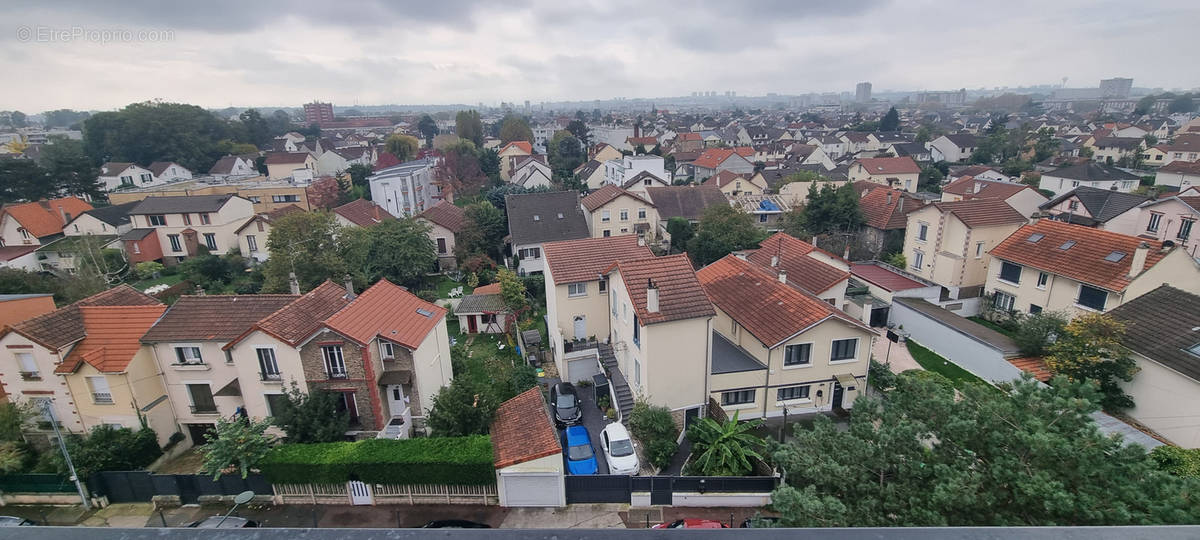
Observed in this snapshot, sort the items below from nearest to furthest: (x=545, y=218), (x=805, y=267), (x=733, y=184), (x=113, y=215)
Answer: (x=805, y=267) < (x=545, y=218) < (x=113, y=215) < (x=733, y=184)

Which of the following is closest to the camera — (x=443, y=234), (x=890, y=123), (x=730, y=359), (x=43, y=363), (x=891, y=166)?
(x=43, y=363)

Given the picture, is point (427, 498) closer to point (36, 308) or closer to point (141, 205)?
point (36, 308)

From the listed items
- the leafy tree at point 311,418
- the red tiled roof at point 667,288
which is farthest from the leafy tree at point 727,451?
the leafy tree at point 311,418

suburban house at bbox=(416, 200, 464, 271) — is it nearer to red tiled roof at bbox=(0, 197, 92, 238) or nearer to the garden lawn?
the garden lawn

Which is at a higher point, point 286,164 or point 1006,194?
point 286,164

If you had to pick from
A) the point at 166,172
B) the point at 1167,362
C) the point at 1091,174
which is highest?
the point at 166,172

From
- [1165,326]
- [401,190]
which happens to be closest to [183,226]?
[401,190]

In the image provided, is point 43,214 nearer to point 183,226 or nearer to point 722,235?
point 183,226
